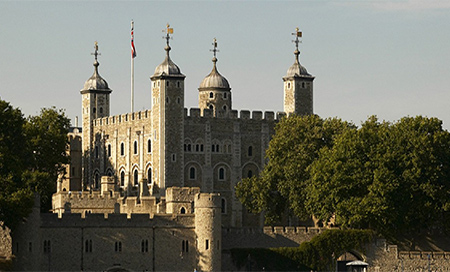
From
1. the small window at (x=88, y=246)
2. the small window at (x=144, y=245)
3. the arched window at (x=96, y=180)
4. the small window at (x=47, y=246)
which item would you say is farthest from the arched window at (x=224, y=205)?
the small window at (x=47, y=246)

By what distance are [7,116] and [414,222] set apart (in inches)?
1131

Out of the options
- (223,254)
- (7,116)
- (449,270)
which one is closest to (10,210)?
(7,116)

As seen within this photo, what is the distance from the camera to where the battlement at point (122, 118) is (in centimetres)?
12043

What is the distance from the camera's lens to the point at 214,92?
125 meters

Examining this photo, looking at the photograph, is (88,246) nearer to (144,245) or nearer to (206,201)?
(144,245)

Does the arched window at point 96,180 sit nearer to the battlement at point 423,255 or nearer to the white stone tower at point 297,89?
the white stone tower at point 297,89

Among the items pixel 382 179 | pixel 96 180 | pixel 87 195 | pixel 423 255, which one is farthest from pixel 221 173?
pixel 423 255

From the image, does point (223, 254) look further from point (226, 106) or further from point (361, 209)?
point (226, 106)

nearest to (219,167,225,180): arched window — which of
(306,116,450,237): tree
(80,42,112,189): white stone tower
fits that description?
(80,42,112,189): white stone tower

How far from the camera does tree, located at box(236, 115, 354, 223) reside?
106 m

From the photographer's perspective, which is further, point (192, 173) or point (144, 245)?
point (192, 173)

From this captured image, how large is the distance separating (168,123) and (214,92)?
956cm

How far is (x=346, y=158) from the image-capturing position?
326ft

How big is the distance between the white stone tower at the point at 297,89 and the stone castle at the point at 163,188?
9cm
